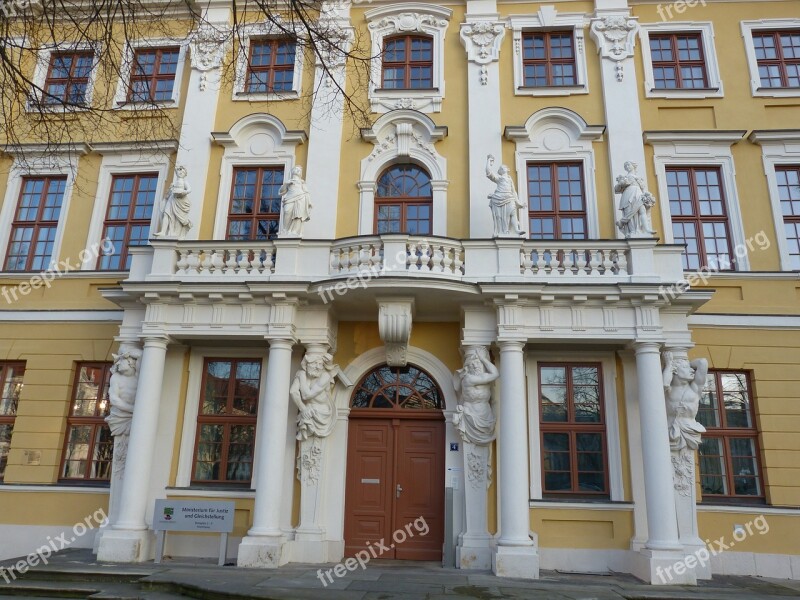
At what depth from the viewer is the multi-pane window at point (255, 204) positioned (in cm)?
1192

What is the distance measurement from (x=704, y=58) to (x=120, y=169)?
12.3m

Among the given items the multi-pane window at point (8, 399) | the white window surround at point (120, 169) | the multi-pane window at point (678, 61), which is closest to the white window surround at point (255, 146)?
the white window surround at point (120, 169)

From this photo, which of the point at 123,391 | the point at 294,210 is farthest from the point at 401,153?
the point at 123,391

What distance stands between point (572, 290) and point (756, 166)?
5107 mm

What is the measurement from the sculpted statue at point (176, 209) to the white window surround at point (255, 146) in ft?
3.76

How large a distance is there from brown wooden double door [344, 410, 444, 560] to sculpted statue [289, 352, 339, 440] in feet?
2.43

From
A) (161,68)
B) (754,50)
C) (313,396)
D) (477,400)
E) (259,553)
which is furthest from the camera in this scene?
(161,68)

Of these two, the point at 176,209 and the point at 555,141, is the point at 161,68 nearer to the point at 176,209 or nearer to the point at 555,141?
the point at 176,209

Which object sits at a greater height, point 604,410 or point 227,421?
point 604,410

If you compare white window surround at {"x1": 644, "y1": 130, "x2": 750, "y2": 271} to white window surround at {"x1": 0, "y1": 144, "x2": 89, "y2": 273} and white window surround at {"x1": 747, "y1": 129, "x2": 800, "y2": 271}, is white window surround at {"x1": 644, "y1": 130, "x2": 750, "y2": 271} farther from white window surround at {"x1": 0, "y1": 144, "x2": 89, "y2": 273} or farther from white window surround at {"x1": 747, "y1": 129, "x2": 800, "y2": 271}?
white window surround at {"x1": 0, "y1": 144, "x2": 89, "y2": 273}

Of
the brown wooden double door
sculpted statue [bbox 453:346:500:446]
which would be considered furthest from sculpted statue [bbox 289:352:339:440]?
sculpted statue [bbox 453:346:500:446]

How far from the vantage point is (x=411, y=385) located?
10.9 m

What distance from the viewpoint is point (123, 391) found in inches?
408

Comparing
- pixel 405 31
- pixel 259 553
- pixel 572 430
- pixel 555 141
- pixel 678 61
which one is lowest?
pixel 259 553
